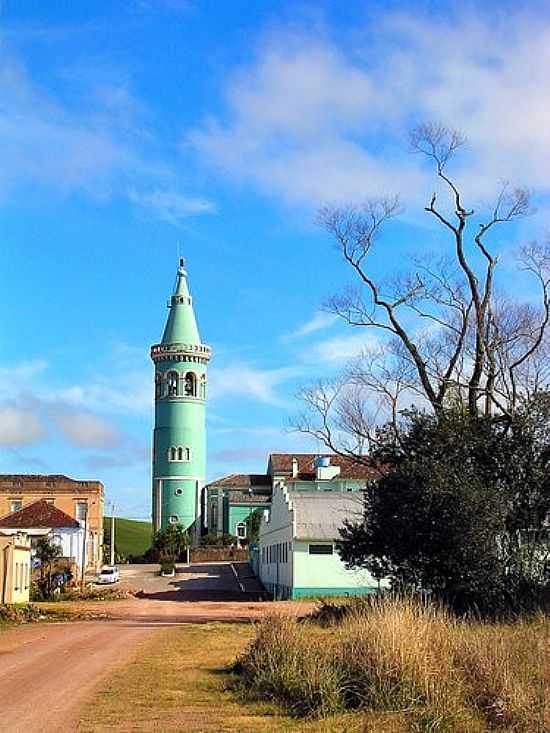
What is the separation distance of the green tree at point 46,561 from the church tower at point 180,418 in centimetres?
5219

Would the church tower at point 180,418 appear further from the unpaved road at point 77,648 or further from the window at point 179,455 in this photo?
the unpaved road at point 77,648

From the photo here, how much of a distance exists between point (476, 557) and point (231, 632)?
7.12 meters

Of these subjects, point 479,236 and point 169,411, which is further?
point 169,411

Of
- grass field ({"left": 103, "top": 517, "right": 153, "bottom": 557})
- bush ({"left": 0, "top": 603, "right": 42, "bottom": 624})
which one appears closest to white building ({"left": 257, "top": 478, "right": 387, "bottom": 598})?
bush ({"left": 0, "top": 603, "right": 42, "bottom": 624})

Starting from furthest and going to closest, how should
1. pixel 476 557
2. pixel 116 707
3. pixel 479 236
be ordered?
pixel 479 236 < pixel 476 557 < pixel 116 707

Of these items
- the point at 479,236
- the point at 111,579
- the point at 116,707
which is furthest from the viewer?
the point at 111,579

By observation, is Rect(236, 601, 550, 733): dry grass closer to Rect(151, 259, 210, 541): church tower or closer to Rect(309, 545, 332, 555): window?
Rect(309, 545, 332, 555): window

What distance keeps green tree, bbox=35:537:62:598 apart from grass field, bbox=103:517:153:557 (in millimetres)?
67058

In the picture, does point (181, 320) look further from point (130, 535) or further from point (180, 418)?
point (130, 535)

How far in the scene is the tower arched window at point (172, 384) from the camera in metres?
106

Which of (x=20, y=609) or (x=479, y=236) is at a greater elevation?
(x=479, y=236)

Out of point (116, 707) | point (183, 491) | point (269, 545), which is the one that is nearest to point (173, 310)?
point (183, 491)

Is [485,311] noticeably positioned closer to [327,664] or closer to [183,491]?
[327,664]

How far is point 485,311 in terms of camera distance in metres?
36.2
